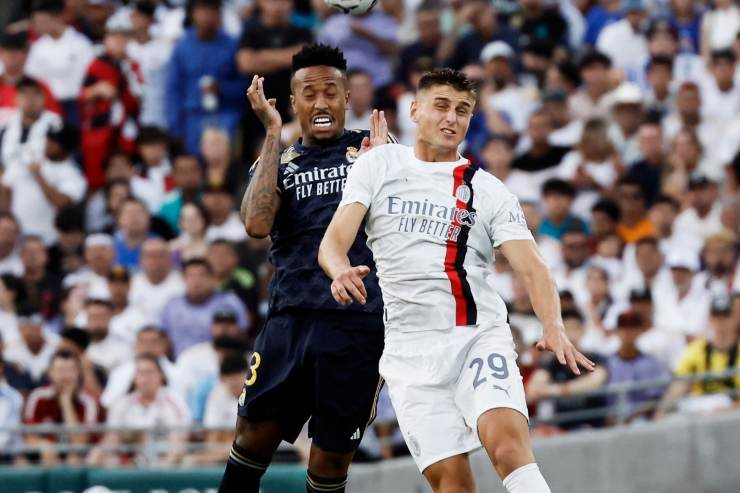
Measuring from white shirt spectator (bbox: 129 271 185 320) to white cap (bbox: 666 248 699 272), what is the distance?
4433 millimetres

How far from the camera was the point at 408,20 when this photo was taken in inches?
732

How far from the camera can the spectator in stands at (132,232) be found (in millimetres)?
16078

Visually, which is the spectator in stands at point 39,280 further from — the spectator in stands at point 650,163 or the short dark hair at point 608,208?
the spectator in stands at point 650,163

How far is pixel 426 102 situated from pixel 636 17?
1025 centimetres

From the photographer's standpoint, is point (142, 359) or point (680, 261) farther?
point (680, 261)

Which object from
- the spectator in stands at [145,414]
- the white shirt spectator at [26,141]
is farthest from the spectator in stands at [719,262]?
the white shirt spectator at [26,141]

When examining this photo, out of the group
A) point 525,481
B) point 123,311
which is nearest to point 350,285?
point 525,481

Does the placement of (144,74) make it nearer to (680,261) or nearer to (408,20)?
(408,20)

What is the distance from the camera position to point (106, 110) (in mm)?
17453

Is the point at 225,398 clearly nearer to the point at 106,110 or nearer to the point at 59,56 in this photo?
the point at 106,110

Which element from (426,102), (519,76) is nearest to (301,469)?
(426,102)

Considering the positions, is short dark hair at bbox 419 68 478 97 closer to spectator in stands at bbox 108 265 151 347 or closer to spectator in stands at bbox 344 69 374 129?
spectator in stands at bbox 108 265 151 347

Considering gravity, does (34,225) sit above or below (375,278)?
below

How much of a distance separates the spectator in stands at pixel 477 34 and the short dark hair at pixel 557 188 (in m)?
2.63
